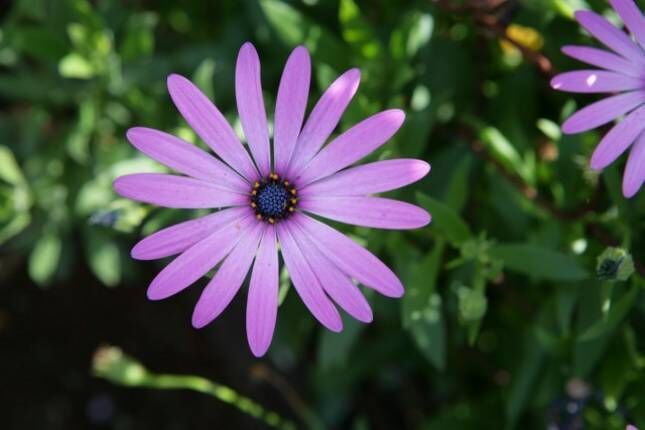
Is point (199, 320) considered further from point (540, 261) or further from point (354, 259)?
point (540, 261)

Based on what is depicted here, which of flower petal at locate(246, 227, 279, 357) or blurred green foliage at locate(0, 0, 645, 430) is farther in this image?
blurred green foliage at locate(0, 0, 645, 430)

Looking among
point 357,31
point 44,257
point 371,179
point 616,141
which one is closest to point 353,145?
point 371,179

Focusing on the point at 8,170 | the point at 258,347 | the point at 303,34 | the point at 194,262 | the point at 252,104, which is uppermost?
the point at 8,170

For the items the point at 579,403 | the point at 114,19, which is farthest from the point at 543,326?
the point at 114,19

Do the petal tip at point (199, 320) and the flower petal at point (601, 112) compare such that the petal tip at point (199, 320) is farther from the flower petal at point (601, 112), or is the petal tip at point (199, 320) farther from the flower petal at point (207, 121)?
the flower petal at point (601, 112)

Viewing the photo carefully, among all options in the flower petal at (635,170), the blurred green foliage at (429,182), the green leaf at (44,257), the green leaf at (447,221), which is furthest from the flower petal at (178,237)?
the green leaf at (44,257)

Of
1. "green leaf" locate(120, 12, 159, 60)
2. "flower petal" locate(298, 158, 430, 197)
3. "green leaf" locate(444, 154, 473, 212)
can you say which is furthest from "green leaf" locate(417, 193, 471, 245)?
"green leaf" locate(120, 12, 159, 60)

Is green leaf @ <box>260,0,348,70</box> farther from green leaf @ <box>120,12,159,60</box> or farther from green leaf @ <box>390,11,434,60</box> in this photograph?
green leaf @ <box>120,12,159,60</box>
